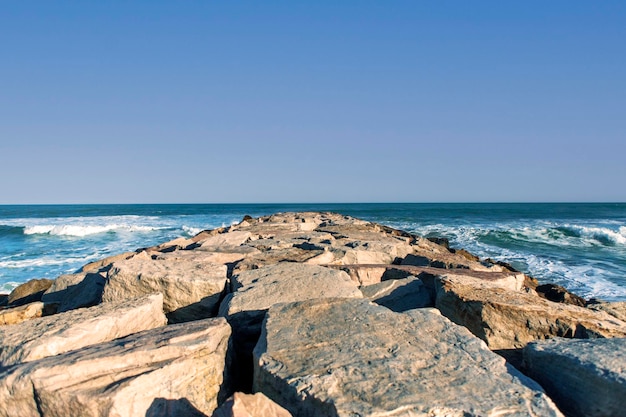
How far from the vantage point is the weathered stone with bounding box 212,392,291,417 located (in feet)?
5.14

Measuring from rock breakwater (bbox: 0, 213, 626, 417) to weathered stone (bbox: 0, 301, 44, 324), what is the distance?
0.98 metres

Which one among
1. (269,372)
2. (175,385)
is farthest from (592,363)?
(175,385)

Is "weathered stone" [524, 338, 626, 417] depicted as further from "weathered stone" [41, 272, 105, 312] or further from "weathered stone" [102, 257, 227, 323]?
"weathered stone" [41, 272, 105, 312]

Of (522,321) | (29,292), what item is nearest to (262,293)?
(522,321)

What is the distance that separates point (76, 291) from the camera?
4.02 m

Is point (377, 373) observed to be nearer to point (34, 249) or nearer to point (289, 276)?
point (289, 276)

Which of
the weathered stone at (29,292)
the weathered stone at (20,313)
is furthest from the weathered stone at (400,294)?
the weathered stone at (29,292)

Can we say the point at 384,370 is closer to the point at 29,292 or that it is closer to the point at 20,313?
the point at 20,313

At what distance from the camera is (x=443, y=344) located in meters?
2.13

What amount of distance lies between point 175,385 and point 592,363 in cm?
183

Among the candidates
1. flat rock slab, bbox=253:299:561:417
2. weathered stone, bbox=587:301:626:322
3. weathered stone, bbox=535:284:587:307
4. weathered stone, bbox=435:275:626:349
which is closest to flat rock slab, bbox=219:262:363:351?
flat rock slab, bbox=253:299:561:417

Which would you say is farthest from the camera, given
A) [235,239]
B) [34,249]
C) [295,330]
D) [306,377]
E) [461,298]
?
[34,249]

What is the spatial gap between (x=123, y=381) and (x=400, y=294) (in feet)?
7.23

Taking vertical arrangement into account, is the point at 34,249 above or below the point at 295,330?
below
